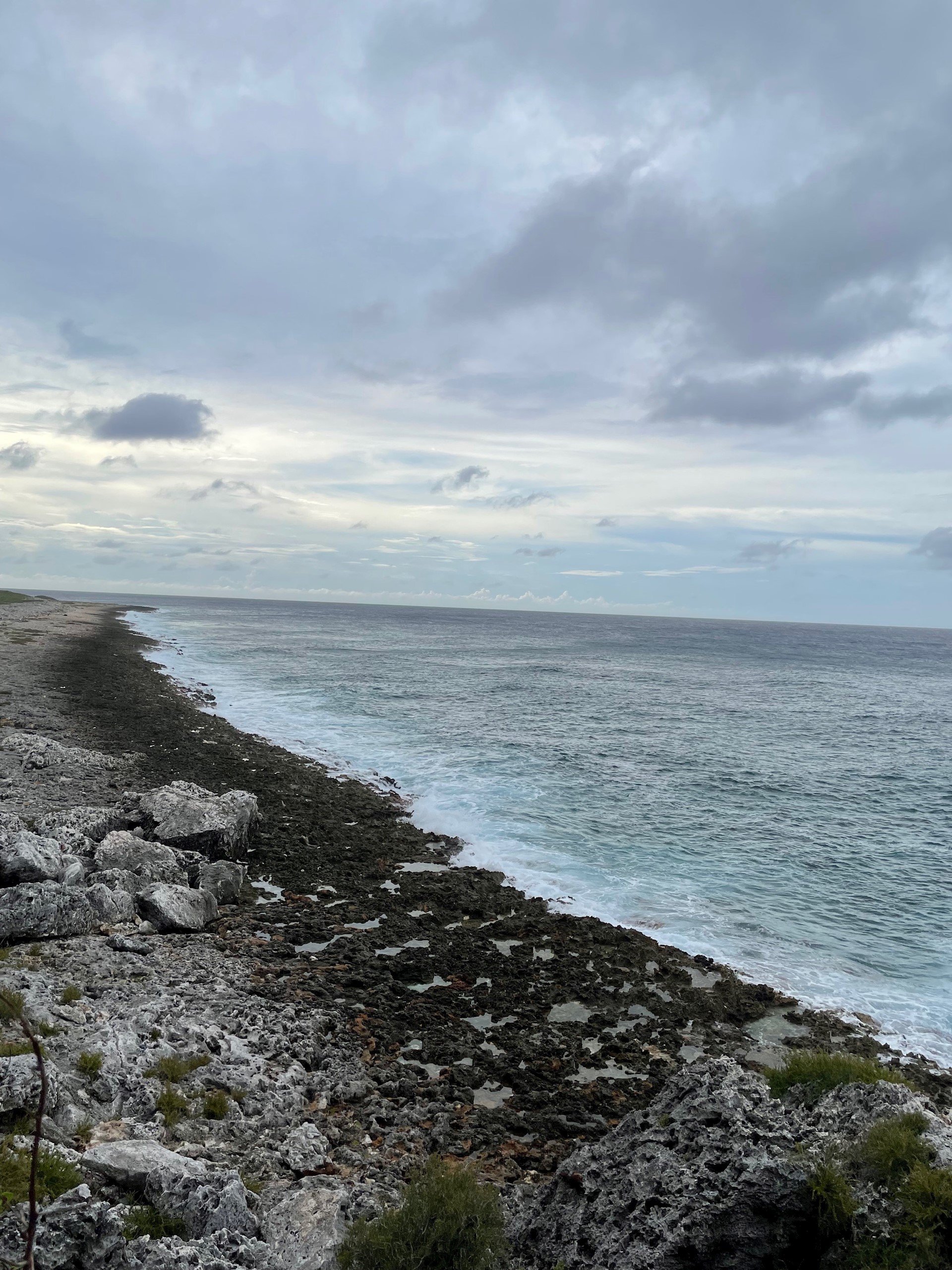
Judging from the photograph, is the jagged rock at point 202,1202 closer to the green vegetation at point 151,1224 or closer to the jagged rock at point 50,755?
the green vegetation at point 151,1224

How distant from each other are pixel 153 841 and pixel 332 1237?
13537 mm

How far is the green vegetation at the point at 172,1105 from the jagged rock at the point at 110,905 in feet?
20.4

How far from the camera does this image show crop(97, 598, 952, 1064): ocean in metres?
19.1

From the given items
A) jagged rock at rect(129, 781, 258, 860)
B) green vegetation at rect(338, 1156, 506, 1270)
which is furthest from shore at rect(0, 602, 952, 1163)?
green vegetation at rect(338, 1156, 506, 1270)

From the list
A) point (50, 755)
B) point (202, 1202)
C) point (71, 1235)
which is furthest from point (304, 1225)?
point (50, 755)

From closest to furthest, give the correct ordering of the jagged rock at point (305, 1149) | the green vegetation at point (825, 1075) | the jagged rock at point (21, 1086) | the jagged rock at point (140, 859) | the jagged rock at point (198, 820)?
the green vegetation at point (825, 1075) < the jagged rock at point (21, 1086) < the jagged rock at point (305, 1149) < the jagged rock at point (140, 859) < the jagged rock at point (198, 820)

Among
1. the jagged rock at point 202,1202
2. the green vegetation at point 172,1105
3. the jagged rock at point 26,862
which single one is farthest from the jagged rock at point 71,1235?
the jagged rock at point 26,862

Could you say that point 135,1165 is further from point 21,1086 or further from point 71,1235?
point 21,1086

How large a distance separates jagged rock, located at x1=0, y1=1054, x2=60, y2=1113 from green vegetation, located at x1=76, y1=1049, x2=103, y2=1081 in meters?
0.73

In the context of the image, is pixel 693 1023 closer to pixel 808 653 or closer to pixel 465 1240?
pixel 465 1240

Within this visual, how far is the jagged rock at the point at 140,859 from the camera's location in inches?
672

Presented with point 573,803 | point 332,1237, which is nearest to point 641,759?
point 573,803

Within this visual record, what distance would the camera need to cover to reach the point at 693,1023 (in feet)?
48.1

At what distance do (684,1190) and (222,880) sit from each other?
1387cm
